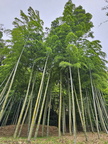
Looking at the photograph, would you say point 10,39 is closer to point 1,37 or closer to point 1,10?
point 1,10

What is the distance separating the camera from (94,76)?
305 inches

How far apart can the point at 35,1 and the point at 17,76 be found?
18.8 ft

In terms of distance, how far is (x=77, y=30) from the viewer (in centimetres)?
789

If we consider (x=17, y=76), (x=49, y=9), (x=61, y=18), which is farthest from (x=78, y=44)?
(x=17, y=76)

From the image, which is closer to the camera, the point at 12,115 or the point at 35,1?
the point at 35,1

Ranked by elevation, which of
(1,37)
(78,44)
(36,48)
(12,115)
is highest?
(1,37)

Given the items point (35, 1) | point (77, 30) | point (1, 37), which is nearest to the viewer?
point (77, 30)

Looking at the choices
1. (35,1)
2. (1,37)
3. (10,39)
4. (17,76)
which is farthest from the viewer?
(1,37)

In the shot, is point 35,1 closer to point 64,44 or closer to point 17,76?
point 64,44

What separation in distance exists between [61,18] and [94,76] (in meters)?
4.78

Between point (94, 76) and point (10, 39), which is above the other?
point (10, 39)

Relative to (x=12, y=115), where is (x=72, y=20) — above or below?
above

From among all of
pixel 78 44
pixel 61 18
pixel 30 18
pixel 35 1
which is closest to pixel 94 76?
pixel 78 44

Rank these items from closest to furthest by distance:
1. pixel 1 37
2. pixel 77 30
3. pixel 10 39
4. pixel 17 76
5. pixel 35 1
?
pixel 10 39 < pixel 77 30 < pixel 35 1 < pixel 17 76 < pixel 1 37
